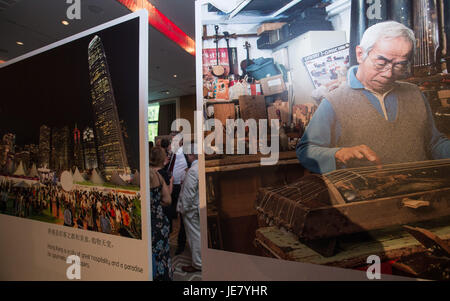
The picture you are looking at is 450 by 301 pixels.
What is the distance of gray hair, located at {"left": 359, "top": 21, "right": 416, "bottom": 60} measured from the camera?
795 mm

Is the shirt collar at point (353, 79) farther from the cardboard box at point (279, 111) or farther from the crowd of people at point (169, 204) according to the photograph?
the crowd of people at point (169, 204)

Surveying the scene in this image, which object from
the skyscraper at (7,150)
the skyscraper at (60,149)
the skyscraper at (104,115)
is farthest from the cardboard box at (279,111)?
the skyscraper at (7,150)

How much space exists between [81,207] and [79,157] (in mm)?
281

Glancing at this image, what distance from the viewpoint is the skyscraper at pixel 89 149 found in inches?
51.1

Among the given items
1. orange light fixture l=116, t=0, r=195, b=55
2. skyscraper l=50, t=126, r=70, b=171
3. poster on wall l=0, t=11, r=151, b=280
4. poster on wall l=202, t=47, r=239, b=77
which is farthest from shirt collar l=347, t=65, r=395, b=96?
orange light fixture l=116, t=0, r=195, b=55

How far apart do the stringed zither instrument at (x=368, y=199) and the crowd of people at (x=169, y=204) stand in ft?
3.59

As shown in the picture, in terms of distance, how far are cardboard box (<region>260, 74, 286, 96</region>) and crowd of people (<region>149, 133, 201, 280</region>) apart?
1014 millimetres

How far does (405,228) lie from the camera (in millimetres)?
774

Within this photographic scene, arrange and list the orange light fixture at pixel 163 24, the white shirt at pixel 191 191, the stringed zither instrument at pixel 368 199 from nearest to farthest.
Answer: the stringed zither instrument at pixel 368 199 → the white shirt at pixel 191 191 → the orange light fixture at pixel 163 24

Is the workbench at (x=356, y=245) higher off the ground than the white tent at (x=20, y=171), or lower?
lower

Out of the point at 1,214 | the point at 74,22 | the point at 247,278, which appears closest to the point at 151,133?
the point at 74,22

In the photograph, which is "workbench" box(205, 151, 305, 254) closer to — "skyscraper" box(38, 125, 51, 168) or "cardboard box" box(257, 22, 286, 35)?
"cardboard box" box(257, 22, 286, 35)
